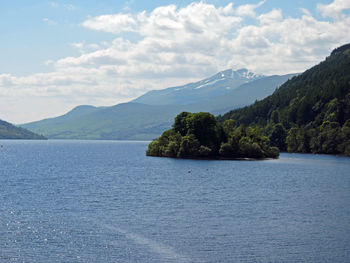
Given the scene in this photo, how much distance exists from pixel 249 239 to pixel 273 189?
51.3 metres

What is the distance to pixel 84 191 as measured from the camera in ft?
320

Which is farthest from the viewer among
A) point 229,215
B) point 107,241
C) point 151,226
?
point 229,215

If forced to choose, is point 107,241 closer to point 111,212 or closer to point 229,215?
point 111,212

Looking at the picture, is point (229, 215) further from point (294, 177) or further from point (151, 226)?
point (294, 177)

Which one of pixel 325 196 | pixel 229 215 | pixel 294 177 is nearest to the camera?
pixel 229 215

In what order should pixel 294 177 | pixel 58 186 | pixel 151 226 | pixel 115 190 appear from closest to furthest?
pixel 151 226, pixel 115 190, pixel 58 186, pixel 294 177

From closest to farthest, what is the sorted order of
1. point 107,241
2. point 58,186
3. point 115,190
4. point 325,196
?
1. point 107,241
2. point 325,196
3. point 115,190
4. point 58,186

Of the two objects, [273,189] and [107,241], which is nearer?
[107,241]

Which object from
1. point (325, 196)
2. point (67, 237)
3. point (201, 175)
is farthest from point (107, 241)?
point (201, 175)

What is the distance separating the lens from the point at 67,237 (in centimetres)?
5372

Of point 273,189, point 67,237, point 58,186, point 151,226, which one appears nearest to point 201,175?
point 273,189

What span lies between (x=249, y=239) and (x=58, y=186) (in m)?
65.6

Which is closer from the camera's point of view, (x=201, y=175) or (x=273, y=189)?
(x=273, y=189)

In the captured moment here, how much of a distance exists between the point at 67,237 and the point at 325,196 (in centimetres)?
5934
